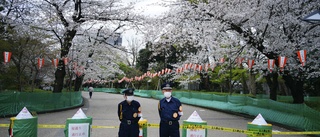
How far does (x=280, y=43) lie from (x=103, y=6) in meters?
12.5

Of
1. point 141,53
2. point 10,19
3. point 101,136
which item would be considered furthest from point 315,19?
point 141,53

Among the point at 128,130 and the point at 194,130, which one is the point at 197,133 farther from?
the point at 128,130

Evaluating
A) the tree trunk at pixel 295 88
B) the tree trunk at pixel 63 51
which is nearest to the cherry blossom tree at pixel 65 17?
the tree trunk at pixel 63 51

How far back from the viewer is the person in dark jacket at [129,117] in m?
6.71

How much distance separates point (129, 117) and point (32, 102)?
12918 millimetres

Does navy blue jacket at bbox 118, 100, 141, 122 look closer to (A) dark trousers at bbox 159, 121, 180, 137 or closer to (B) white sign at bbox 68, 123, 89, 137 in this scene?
(A) dark trousers at bbox 159, 121, 180, 137

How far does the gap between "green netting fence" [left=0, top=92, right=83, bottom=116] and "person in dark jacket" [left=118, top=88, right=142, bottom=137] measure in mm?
11127

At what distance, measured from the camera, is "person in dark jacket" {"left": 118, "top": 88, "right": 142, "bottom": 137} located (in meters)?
6.71

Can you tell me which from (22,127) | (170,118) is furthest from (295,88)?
(22,127)

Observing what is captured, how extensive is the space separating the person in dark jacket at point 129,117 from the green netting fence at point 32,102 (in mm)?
11127

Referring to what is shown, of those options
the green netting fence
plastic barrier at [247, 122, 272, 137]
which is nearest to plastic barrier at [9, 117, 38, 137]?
plastic barrier at [247, 122, 272, 137]

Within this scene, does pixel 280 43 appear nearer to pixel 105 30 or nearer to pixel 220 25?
pixel 220 25

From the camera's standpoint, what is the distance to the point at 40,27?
21.1 m

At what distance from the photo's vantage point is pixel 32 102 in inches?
704
